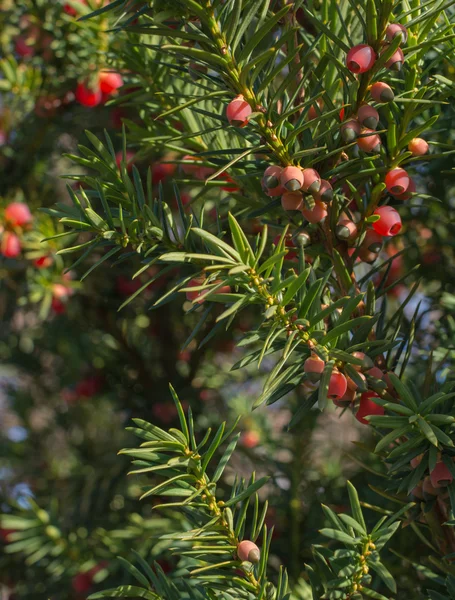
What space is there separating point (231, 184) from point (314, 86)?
0.31 ft

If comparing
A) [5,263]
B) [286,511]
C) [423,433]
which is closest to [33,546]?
[286,511]

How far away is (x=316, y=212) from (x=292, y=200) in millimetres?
17

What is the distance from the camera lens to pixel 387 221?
1.41 feet

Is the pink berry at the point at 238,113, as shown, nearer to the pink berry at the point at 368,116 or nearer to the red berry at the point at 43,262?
the pink berry at the point at 368,116

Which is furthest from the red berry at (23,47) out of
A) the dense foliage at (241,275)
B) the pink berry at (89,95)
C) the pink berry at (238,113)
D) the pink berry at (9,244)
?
the pink berry at (238,113)

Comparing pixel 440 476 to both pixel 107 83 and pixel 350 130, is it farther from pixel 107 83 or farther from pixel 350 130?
pixel 107 83

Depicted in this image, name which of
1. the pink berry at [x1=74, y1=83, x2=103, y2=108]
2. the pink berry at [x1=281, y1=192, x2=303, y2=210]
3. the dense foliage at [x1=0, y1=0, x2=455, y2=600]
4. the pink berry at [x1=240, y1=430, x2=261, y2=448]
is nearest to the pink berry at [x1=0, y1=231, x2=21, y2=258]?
the dense foliage at [x1=0, y1=0, x2=455, y2=600]

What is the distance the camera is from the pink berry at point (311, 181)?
15.8 inches

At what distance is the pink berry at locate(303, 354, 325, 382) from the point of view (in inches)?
15.3

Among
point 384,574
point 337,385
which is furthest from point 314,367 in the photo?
point 384,574

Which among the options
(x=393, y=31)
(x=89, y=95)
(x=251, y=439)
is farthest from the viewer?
(x=251, y=439)

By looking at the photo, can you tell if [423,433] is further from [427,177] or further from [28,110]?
[28,110]

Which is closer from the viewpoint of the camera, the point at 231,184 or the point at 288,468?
the point at 231,184

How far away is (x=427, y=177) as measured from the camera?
781 millimetres
